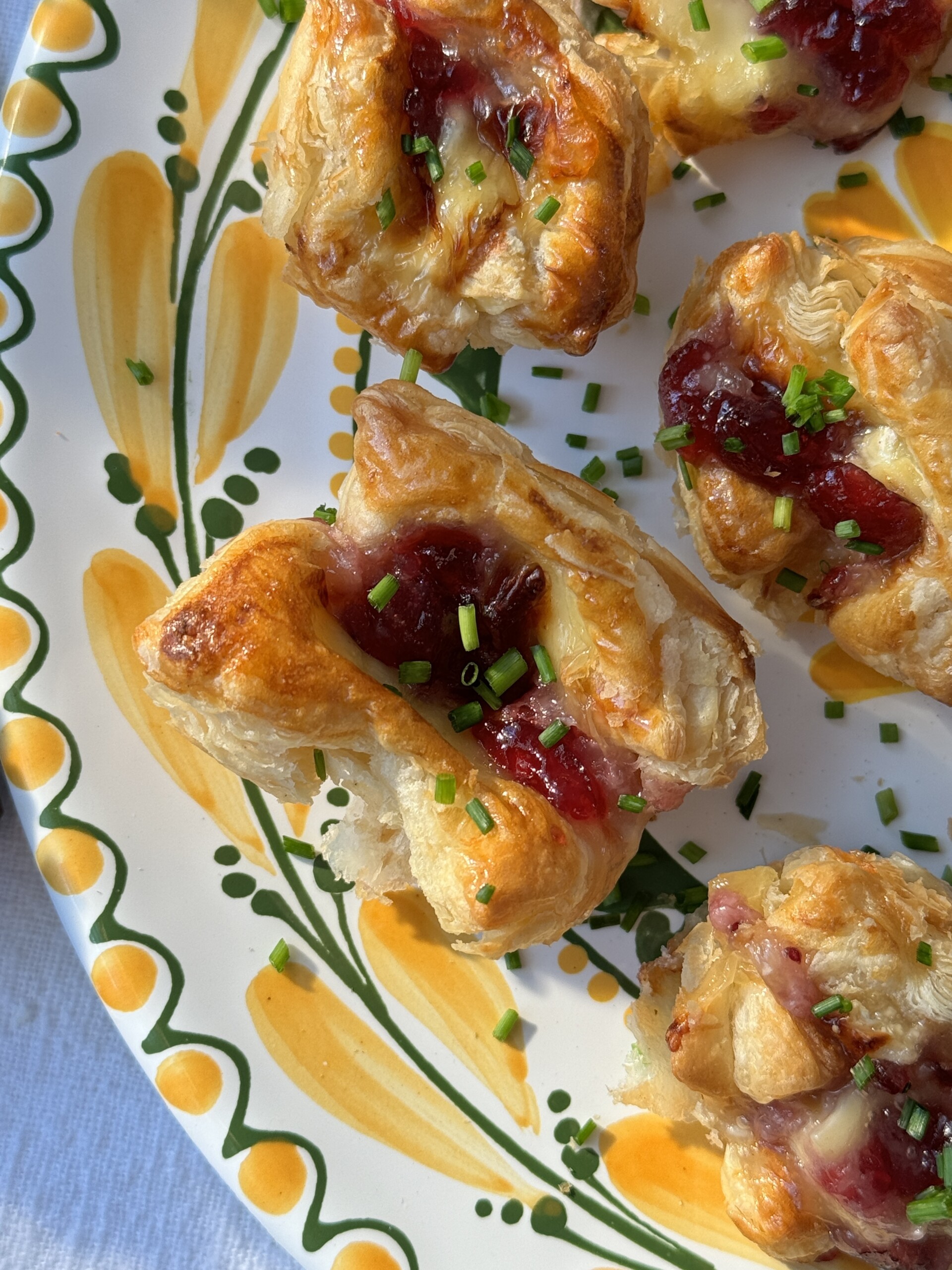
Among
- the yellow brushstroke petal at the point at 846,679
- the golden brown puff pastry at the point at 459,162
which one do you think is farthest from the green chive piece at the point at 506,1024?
the golden brown puff pastry at the point at 459,162

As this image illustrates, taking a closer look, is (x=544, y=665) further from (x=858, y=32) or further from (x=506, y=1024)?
(x=858, y=32)

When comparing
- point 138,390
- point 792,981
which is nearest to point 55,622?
point 138,390

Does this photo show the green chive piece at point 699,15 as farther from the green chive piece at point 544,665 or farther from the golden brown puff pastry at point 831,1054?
the golden brown puff pastry at point 831,1054

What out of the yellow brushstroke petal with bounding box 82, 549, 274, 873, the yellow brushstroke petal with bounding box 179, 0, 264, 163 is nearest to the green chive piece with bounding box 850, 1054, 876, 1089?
the yellow brushstroke petal with bounding box 82, 549, 274, 873

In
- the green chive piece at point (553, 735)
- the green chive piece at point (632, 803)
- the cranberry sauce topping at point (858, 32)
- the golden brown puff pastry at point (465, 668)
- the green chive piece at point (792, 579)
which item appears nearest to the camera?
the golden brown puff pastry at point (465, 668)

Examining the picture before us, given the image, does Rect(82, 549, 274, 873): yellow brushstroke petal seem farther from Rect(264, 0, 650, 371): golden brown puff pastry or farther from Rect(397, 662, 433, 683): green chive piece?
Rect(264, 0, 650, 371): golden brown puff pastry

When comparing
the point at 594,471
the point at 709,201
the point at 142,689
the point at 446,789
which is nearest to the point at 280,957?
the point at 142,689
